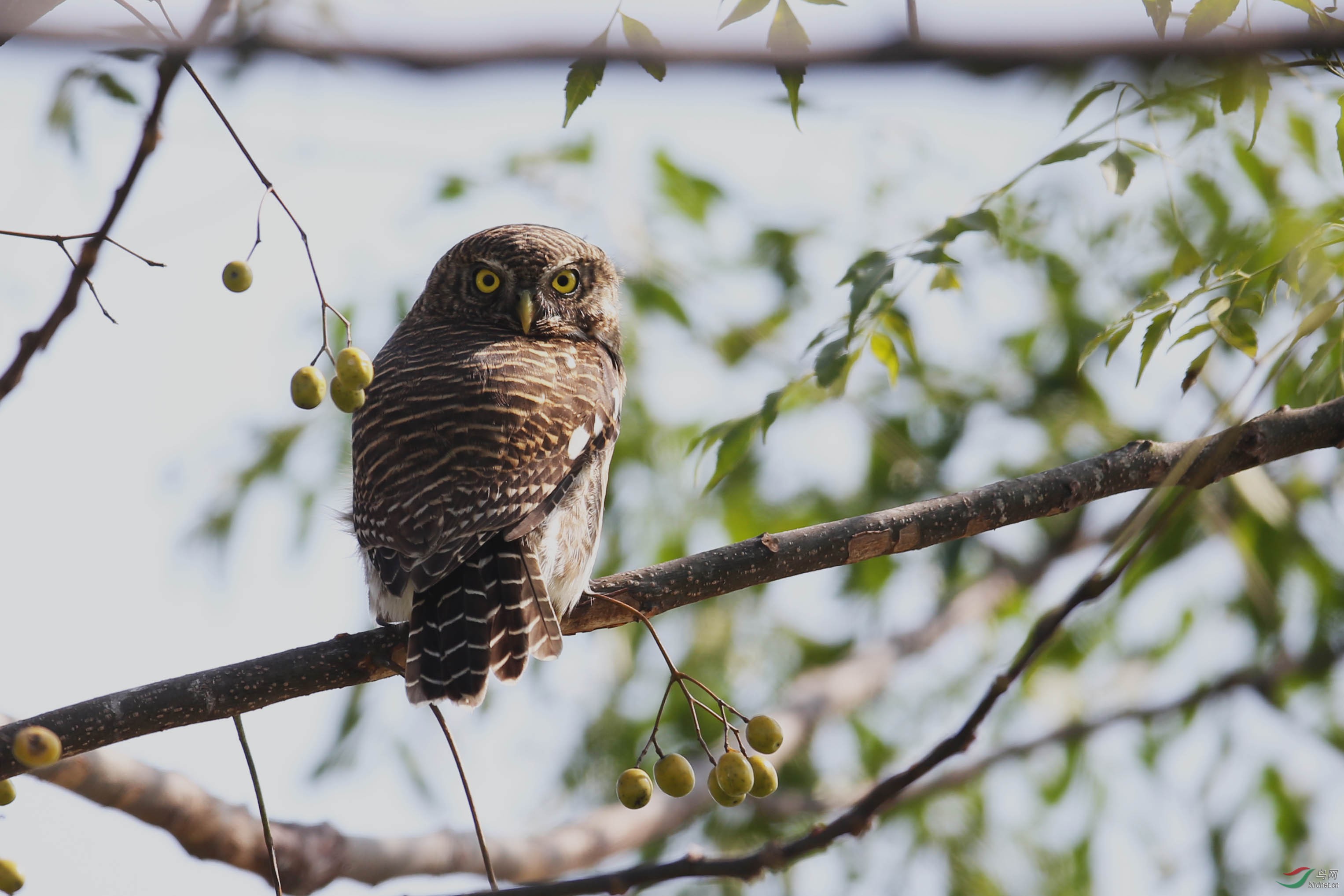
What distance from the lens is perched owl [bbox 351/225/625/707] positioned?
3061 mm

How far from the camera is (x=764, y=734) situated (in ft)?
8.00

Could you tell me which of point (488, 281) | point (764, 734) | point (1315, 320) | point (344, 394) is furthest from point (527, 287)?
point (1315, 320)

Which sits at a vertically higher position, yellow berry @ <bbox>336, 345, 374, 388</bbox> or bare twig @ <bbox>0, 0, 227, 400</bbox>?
yellow berry @ <bbox>336, 345, 374, 388</bbox>

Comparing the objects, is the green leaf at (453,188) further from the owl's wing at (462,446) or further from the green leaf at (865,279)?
the green leaf at (865,279)

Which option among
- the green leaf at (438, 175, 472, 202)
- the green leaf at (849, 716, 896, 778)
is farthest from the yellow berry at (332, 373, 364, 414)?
the green leaf at (849, 716, 896, 778)

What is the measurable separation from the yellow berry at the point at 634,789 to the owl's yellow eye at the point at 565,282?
2679 mm

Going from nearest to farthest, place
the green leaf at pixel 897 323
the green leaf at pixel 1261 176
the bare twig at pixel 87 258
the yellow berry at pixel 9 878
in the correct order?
the bare twig at pixel 87 258 → the yellow berry at pixel 9 878 → the green leaf at pixel 897 323 → the green leaf at pixel 1261 176

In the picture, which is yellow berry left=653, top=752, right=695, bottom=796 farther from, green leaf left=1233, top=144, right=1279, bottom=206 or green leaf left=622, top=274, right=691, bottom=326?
green leaf left=1233, top=144, right=1279, bottom=206

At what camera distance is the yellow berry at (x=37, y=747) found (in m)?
1.93

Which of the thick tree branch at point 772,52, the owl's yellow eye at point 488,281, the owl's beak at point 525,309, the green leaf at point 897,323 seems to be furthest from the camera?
the owl's yellow eye at point 488,281

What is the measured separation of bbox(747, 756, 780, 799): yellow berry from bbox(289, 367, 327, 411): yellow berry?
3.48ft

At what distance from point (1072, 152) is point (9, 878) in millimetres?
2542

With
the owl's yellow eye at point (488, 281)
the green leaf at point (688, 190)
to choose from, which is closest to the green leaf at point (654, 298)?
the green leaf at point (688, 190)

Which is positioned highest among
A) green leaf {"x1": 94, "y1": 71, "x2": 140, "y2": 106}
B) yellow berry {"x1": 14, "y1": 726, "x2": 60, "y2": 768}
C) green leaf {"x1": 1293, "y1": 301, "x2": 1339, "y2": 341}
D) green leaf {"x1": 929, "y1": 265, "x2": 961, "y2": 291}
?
green leaf {"x1": 94, "y1": 71, "x2": 140, "y2": 106}
